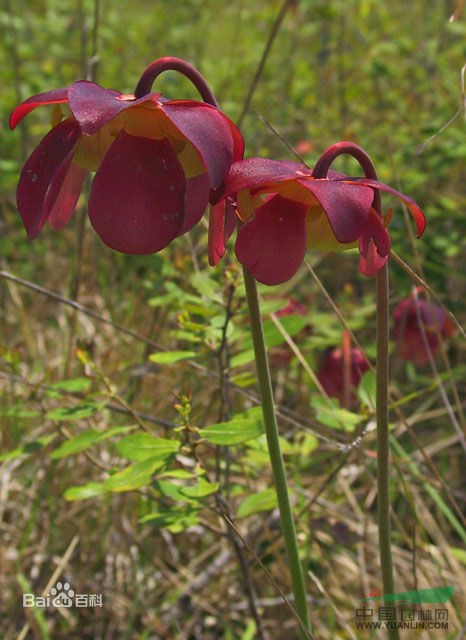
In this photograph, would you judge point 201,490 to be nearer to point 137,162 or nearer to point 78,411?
point 78,411

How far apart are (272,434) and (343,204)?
0.66 ft

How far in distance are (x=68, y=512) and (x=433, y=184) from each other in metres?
1.46

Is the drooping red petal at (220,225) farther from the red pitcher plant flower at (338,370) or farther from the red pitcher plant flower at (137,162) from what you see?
the red pitcher plant flower at (338,370)

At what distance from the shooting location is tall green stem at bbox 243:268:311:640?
0.60 m

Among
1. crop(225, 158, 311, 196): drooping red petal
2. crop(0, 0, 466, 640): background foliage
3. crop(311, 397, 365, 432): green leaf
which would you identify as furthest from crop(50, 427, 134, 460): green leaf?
crop(225, 158, 311, 196): drooping red petal

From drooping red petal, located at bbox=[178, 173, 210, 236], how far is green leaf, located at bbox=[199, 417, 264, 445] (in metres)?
0.27

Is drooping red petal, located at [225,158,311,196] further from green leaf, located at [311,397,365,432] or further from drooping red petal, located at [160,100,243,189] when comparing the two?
green leaf, located at [311,397,365,432]

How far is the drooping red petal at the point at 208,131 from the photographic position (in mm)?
492

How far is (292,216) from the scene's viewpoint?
0.55 m

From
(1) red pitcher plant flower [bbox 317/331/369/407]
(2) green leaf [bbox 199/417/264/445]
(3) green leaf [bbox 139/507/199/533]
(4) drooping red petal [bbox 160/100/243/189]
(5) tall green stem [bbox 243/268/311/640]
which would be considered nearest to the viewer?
(4) drooping red petal [bbox 160/100/243/189]

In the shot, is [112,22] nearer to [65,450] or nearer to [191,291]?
[191,291]

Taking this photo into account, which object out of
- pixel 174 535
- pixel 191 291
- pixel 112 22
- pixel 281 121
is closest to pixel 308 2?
pixel 281 121

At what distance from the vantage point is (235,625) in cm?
135

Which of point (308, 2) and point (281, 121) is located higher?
point (308, 2)
